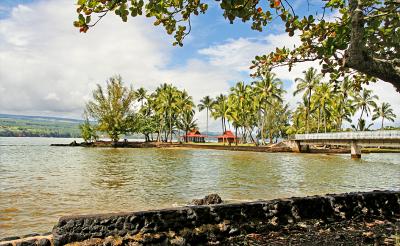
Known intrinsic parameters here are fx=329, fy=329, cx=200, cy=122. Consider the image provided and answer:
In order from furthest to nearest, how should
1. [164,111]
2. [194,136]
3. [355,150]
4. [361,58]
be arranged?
1. [194,136]
2. [164,111]
3. [355,150]
4. [361,58]

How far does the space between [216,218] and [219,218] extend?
69 mm

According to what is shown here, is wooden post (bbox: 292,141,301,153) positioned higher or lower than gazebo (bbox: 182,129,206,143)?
lower

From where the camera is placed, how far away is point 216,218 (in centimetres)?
689

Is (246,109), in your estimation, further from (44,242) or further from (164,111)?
(44,242)

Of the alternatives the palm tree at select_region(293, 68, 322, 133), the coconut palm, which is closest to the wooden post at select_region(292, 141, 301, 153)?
the palm tree at select_region(293, 68, 322, 133)

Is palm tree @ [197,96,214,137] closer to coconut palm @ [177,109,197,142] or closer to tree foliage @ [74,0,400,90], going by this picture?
coconut palm @ [177,109,197,142]

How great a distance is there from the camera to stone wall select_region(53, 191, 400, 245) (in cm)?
589

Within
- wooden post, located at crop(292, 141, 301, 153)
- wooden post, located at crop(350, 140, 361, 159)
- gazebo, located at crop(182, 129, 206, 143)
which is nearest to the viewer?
wooden post, located at crop(350, 140, 361, 159)

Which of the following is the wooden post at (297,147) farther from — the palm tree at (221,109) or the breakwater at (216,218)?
the breakwater at (216,218)

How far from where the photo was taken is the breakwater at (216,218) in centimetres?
587

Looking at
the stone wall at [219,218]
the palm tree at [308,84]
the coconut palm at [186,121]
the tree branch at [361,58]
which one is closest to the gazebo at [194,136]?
the coconut palm at [186,121]

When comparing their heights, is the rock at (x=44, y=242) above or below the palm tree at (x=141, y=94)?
below

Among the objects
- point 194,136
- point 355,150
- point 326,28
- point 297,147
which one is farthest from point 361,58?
point 194,136

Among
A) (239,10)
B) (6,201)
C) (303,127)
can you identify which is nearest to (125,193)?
(6,201)
